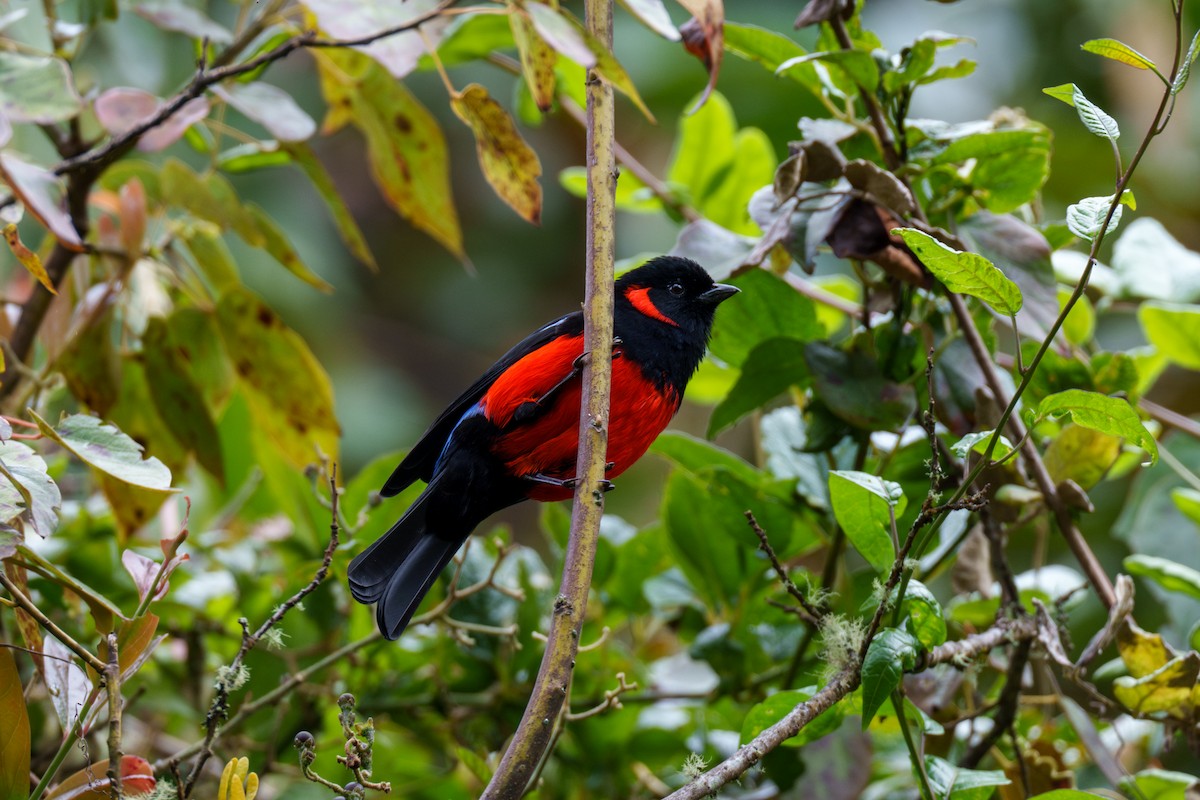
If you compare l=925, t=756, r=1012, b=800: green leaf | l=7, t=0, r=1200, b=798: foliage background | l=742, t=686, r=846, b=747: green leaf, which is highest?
l=742, t=686, r=846, b=747: green leaf

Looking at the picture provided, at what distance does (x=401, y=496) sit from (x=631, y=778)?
67 cm

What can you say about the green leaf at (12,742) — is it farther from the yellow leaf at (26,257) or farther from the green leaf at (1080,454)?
the green leaf at (1080,454)

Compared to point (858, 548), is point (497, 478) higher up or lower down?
lower down

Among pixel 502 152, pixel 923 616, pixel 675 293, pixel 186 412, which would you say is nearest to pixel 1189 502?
pixel 923 616

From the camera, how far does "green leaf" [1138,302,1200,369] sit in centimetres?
198

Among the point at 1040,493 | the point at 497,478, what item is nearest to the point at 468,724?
the point at 497,478

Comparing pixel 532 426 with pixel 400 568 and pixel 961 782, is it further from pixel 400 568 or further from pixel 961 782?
pixel 961 782

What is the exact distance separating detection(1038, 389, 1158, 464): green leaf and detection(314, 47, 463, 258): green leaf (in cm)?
106

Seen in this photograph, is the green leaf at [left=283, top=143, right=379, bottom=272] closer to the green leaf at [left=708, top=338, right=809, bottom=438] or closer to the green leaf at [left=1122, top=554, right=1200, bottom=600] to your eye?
the green leaf at [left=708, top=338, right=809, bottom=438]

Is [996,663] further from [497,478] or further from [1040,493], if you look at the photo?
[497,478]

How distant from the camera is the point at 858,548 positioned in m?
1.46

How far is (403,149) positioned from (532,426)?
Result: 1.74 ft

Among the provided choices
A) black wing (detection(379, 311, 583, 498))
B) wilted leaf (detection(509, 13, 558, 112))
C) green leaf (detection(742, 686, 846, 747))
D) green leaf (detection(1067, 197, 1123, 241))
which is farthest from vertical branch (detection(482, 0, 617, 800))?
black wing (detection(379, 311, 583, 498))

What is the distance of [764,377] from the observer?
1.83 m
